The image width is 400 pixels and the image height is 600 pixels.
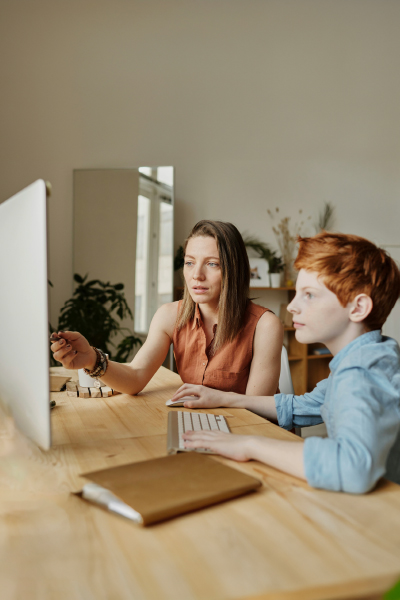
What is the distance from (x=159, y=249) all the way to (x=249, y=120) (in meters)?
1.38

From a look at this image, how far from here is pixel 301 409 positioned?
1.32 m

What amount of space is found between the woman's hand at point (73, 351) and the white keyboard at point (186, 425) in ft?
1.01

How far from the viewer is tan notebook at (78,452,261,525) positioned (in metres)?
0.71

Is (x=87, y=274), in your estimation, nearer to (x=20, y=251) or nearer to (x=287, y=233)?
(x=287, y=233)

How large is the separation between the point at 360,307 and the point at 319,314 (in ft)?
0.26

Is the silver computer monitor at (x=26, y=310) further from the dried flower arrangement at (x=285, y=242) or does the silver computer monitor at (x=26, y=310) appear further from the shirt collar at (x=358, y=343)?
the dried flower arrangement at (x=285, y=242)

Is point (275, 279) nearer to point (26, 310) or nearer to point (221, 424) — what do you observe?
point (221, 424)

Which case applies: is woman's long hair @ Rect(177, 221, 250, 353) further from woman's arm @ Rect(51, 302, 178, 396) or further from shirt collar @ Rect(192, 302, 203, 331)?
woman's arm @ Rect(51, 302, 178, 396)

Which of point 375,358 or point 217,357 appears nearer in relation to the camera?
point 375,358

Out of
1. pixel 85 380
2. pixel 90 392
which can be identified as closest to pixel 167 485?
pixel 90 392

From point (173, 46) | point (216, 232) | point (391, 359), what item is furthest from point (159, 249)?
point (391, 359)

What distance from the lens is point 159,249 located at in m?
3.96

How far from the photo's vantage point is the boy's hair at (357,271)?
3.33 ft

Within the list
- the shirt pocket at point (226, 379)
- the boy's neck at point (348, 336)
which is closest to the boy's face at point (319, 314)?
the boy's neck at point (348, 336)
